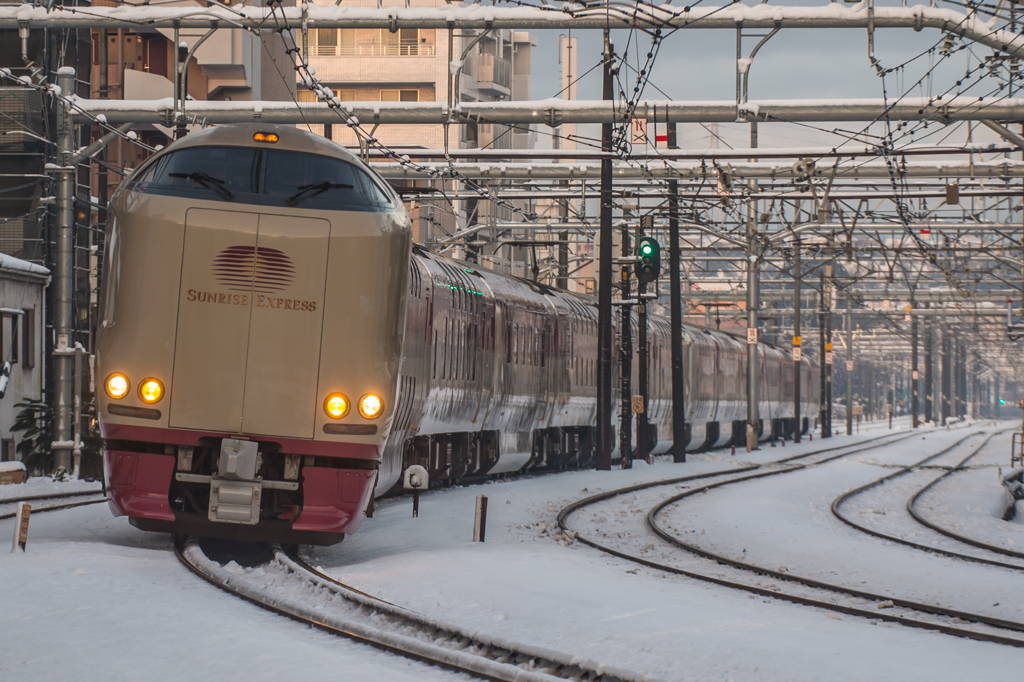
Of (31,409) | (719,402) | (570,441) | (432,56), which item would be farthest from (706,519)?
(432,56)

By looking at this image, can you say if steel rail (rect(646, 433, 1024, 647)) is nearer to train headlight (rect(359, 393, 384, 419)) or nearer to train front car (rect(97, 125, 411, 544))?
train headlight (rect(359, 393, 384, 419))

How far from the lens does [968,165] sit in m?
27.2

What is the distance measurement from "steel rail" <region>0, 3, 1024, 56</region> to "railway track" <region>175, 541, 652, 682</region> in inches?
370

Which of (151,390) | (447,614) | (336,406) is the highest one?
(151,390)

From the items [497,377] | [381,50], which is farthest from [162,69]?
[497,377]

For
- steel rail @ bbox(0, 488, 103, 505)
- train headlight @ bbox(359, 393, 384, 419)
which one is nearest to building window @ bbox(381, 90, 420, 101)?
steel rail @ bbox(0, 488, 103, 505)

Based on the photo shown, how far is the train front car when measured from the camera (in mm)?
10000

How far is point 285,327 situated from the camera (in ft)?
33.3

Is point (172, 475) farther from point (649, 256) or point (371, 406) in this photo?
point (649, 256)

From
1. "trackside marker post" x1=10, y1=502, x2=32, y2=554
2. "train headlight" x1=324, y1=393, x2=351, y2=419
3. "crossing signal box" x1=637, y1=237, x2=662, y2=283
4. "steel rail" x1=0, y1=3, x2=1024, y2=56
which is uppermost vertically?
"steel rail" x1=0, y1=3, x2=1024, y2=56

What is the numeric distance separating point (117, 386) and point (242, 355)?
1.00 meters

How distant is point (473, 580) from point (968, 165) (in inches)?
797

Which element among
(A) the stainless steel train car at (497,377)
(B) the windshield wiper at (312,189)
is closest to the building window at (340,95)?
(A) the stainless steel train car at (497,377)

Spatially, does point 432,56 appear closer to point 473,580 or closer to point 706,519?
point 706,519
